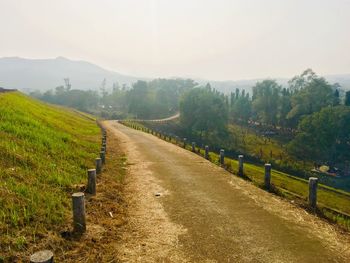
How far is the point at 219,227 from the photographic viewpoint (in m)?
9.92

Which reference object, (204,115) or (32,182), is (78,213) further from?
(204,115)

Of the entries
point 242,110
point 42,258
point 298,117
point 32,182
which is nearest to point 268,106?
point 242,110

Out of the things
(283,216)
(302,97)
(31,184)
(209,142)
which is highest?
(302,97)

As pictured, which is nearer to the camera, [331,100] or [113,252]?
[113,252]

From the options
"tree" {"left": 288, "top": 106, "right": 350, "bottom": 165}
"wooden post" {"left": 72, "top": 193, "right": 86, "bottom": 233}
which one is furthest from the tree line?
"wooden post" {"left": 72, "top": 193, "right": 86, "bottom": 233}

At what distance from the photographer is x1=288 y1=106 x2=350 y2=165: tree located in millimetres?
64438

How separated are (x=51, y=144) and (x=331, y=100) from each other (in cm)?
9084

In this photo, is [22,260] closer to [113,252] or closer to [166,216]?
[113,252]

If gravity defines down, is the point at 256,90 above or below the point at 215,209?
above

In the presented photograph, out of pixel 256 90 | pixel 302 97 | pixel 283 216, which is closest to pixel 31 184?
pixel 283 216

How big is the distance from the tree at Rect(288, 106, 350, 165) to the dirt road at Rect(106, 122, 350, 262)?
2167 inches

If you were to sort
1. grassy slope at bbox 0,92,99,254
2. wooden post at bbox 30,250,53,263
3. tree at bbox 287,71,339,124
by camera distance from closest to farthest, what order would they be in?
wooden post at bbox 30,250,53,263 < grassy slope at bbox 0,92,99,254 < tree at bbox 287,71,339,124

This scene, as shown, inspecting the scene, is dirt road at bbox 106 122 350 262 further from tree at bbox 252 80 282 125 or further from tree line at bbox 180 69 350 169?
tree at bbox 252 80 282 125

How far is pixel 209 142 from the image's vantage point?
74.9m
